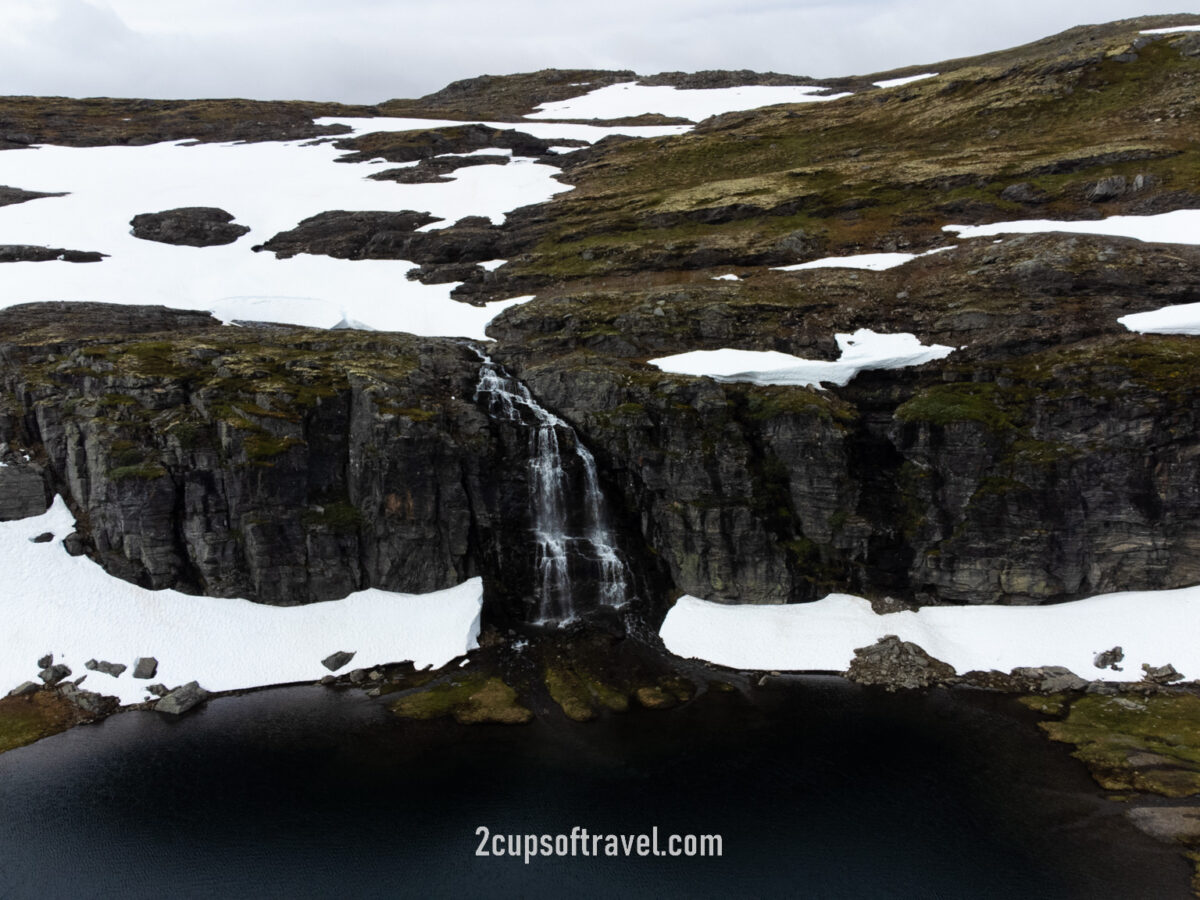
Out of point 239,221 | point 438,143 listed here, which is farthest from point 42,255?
point 438,143

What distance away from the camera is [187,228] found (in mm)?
74312

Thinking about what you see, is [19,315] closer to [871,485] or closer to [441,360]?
[441,360]

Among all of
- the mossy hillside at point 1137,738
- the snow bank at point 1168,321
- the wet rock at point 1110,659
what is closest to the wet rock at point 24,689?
the mossy hillside at point 1137,738

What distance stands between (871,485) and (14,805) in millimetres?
47297

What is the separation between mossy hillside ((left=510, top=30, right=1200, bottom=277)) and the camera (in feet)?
208

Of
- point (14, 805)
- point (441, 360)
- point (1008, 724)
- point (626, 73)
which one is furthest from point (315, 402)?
point (626, 73)

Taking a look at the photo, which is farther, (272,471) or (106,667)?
(272,471)

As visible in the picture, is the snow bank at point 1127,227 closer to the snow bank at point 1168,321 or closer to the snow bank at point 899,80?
the snow bank at point 1168,321

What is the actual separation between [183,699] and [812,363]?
4338 centimetres

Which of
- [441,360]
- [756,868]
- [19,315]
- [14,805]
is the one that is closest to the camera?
[756,868]

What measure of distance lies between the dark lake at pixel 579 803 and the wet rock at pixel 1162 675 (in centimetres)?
818

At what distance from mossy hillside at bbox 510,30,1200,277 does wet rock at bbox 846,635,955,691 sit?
131ft

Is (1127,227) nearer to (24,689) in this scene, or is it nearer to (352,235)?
(352,235)

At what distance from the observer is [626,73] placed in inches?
5974
